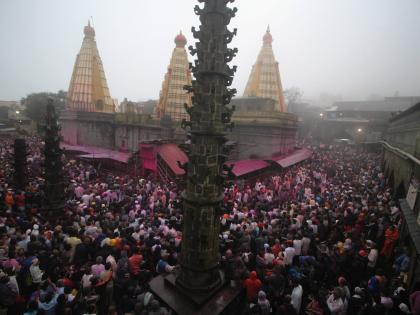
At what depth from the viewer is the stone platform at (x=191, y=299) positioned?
448 centimetres

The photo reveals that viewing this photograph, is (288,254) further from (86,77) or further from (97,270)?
(86,77)

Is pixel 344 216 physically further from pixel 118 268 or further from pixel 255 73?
pixel 255 73

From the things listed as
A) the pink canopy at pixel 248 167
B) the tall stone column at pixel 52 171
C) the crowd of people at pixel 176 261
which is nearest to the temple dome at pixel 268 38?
the pink canopy at pixel 248 167

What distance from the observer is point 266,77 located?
27.5 meters

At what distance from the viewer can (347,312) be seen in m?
5.40

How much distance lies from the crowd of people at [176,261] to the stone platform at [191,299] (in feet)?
0.60

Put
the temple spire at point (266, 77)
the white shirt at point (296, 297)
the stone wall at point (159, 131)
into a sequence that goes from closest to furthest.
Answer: the white shirt at point (296, 297) → the stone wall at point (159, 131) → the temple spire at point (266, 77)

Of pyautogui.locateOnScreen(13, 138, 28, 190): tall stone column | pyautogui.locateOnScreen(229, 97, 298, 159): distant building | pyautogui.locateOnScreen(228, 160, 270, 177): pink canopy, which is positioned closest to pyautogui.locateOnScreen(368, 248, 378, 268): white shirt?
pyautogui.locateOnScreen(228, 160, 270, 177): pink canopy

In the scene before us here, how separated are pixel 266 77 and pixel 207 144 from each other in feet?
83.1

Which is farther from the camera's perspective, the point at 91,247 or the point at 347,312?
the point at 91,247

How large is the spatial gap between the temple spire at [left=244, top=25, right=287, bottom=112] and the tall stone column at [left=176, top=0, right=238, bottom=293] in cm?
2386

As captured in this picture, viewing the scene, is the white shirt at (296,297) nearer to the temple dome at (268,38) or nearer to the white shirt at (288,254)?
the white shirt at (288,254)

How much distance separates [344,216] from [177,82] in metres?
22.8

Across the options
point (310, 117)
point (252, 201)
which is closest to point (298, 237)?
point (252, 201)
